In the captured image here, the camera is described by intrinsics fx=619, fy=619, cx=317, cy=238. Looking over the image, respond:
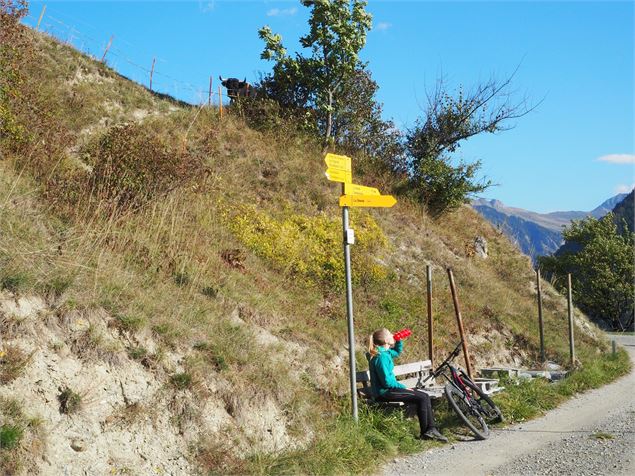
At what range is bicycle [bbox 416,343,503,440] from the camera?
8.35m

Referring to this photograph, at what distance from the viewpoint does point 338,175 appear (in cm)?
772

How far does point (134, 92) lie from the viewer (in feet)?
62.0

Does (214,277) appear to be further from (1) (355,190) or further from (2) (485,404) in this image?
(2) (485,404)

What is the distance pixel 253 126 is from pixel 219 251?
944 centimetres

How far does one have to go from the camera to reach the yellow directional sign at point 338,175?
7595 mm

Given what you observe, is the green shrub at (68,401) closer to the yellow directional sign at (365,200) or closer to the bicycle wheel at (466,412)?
the yellow directional sign at (365,200)

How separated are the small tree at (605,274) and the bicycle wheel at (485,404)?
3832 cm

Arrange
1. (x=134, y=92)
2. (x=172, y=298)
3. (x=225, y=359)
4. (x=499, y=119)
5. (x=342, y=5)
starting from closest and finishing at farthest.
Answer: (x=225, y=359)
(x=172, y=298)
(x=134, y=92)
(x=342, y=5)
(x=499, y=119)

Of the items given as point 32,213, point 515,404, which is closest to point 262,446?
point 32,213

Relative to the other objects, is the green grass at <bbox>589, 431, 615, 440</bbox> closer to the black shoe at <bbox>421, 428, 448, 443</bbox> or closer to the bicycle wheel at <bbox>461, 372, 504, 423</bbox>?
the bicycle wheel at <bbox>461, 372, 504, 423</bbox>

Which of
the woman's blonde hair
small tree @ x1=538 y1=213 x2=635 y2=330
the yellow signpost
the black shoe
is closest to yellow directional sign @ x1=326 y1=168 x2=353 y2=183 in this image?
the yellow signpost

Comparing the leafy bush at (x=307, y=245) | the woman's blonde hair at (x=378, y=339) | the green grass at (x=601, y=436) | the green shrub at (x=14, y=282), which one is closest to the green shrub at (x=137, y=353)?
the green shrub at (x=14, y=282)

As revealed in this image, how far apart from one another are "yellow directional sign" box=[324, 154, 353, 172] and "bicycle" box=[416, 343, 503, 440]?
10.6 feet

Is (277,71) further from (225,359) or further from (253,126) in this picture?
(225,359)
